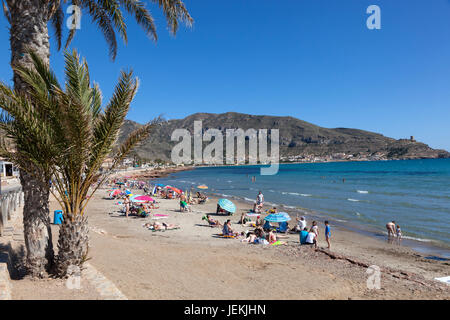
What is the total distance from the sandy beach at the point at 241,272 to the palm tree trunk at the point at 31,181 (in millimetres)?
558

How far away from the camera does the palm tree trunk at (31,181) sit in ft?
19.2

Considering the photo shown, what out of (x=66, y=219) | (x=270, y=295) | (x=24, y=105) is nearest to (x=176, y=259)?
(x=270, y=295)

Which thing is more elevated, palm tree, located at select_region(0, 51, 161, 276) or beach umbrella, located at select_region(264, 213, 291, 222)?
palm tree, located at select_region(0, 51, 161, 276)

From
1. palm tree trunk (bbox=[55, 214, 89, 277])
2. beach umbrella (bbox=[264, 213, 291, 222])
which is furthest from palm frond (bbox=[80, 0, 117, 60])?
beach umbrella (bbox=[264, 213, 291, 222])

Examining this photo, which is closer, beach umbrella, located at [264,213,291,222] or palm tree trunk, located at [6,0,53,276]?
palm tree trunk, located at [6,0,53,276]

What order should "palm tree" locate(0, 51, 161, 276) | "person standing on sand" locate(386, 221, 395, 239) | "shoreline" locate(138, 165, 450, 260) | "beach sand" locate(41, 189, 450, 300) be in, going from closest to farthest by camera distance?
"palm tree" locate(0, 51, 161, 276) → "beach sand" locate(41, 189, 450, 300) → "shoreline" locate(138, 165, 450, 260) → "person standing on sand" locate(386, 221, 395, 239)

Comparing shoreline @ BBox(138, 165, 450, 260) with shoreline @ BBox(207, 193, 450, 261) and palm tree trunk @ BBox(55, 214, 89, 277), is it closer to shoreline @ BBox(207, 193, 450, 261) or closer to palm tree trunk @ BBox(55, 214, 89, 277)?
shoreline @ BBox(207, 193, 450, 261)

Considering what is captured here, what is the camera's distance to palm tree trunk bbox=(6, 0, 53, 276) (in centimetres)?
584

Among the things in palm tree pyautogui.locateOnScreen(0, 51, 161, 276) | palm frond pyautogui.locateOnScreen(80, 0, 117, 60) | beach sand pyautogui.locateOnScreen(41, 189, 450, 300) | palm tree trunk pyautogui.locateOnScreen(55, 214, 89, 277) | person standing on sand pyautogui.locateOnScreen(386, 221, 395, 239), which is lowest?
person standing on sand pyautogui.locateOnScreen(386, 221, 395, 239)

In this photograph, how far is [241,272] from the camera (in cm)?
816

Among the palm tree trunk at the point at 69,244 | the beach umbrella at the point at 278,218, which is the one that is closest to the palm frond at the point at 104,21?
the palm tree trunk at the point at 69,244

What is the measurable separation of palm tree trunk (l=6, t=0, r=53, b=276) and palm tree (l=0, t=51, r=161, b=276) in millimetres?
308

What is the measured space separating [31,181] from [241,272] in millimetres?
5331

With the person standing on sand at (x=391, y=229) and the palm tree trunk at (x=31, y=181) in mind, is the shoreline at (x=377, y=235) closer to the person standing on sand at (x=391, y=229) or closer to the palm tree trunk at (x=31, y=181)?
the person standing on sand at (x=391, y=229)
